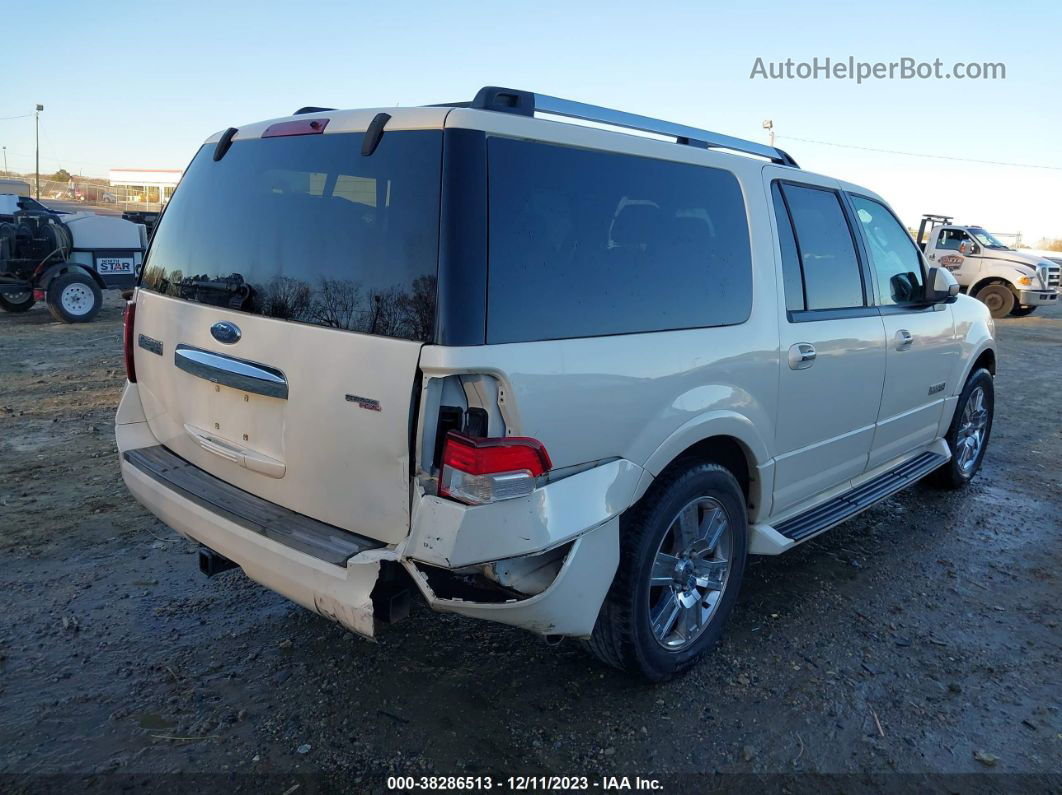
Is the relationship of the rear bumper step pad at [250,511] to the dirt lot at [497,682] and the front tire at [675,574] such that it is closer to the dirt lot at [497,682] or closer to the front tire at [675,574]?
the dirt lot at [497,682]

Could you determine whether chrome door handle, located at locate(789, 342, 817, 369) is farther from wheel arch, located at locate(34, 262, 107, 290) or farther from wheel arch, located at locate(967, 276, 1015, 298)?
wheel arch, located at locate(967, 276, 1015, 298)

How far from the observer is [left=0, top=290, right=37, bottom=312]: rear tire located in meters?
12.8

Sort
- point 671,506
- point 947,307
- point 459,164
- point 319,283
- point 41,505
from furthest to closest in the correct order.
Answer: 1. point 947,307
2. point 41,505
3. point 671,506
4. point 319,283
5. point 459,164

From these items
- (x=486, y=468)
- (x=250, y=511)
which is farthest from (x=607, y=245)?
(x=250, y=511)

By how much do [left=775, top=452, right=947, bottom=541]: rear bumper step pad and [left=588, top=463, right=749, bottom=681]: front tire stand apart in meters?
0.37

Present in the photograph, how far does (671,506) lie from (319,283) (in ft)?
4.80

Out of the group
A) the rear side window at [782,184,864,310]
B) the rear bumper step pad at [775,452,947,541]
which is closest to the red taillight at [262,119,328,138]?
the rear side window at [782,184,864,310]

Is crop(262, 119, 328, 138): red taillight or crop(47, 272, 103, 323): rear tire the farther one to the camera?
crop(47, 272, 103, 323): rear tire

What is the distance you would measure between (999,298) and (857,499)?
1746 centimetres

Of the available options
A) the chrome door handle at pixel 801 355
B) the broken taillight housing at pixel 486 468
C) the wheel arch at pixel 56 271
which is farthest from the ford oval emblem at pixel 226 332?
the wheel arch at pixel 56 271

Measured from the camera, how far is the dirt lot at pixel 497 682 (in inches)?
99.7

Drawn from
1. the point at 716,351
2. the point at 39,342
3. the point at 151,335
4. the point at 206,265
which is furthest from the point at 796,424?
the point at 39,342

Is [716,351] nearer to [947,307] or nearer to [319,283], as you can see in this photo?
[319,283]

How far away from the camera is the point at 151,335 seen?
309 cm
